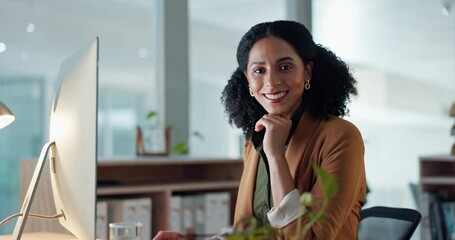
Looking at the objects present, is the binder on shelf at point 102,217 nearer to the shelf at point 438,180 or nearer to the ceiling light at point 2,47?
the ceiling light at point 2,47

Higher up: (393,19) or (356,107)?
(393,19)

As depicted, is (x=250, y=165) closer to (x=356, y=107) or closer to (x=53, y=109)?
(x=53, y=109)

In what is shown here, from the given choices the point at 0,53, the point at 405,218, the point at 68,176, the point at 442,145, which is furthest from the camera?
the point at 442,145

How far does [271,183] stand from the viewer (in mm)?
2178

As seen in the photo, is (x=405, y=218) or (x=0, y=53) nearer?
(x=405, y=218)

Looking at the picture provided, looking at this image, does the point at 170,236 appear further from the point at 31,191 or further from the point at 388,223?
the point at 388,223

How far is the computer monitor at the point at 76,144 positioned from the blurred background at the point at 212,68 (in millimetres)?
2454

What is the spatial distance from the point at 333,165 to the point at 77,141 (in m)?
0.71

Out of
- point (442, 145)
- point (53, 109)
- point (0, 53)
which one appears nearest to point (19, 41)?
point (0, 53)

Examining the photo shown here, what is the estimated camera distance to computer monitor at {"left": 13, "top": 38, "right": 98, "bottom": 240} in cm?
183

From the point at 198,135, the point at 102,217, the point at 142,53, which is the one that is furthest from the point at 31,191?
the point at 142,53

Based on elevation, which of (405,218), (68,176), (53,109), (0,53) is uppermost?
(0,53)

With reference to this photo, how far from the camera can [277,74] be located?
2244 mm

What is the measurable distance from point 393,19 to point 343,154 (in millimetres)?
4175
